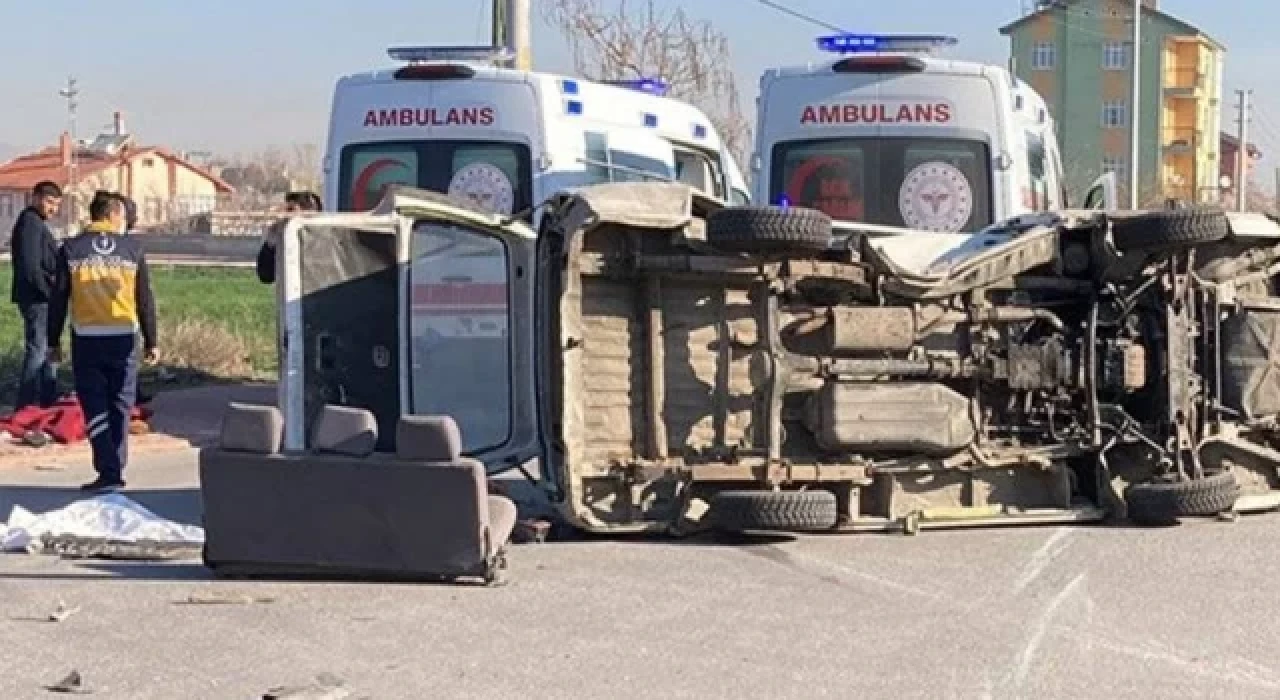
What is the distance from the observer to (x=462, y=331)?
10.4m

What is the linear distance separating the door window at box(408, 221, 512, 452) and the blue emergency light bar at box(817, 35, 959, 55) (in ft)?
11.2

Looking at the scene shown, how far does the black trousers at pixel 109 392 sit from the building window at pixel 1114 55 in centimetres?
8652

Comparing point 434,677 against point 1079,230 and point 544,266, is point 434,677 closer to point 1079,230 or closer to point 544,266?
point 544,266

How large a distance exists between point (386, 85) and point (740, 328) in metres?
4.11

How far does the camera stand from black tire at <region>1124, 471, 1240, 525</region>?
966cm

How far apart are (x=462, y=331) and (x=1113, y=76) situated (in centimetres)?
8779

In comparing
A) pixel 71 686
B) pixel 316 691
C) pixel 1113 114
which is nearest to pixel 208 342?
pixel 71 686

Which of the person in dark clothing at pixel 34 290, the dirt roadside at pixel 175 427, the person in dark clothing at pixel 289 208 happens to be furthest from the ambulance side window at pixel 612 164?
the person in dark clothing at pixel 34 290

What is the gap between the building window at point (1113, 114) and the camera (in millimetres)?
94000

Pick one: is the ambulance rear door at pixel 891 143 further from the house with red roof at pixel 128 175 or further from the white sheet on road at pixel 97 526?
the house with red roof at pixel 128 175

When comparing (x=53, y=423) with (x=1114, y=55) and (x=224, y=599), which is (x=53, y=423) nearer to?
(x=224, y=599)

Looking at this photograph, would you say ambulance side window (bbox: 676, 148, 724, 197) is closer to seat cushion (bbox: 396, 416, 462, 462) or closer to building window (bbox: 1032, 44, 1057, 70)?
seat cushion (bbox: 396, 416, 462, 462)

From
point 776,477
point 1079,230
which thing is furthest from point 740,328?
point 1079,230

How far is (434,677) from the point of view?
22.1 ft
